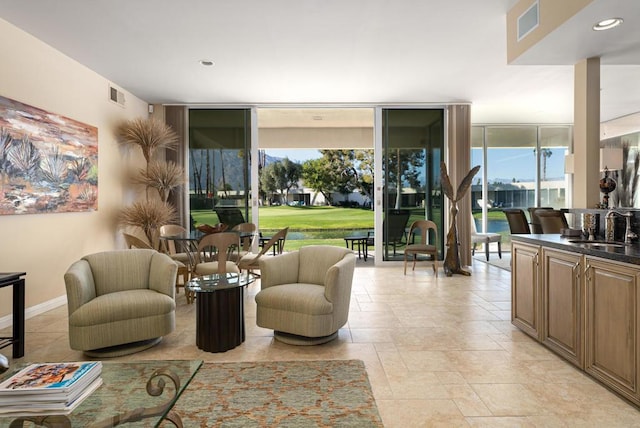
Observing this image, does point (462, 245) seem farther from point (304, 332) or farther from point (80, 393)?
point (80, 393)

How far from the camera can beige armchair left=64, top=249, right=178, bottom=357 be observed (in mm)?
2908

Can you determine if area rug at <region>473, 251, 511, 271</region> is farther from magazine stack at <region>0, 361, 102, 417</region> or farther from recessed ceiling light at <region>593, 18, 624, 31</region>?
magazine stack at <region>0, 361, 102, 417</region>

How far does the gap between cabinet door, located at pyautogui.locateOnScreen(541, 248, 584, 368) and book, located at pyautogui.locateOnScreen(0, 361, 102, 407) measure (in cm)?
299

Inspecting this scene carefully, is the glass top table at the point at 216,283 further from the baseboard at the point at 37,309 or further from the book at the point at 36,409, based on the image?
the baseboard at the point at 37,309

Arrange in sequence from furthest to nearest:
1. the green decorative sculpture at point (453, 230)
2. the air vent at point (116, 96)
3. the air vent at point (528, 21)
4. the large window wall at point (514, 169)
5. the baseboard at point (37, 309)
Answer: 1. the large window wall at point (514, 169)
2. the green decorative sculpture at point (453, 230)
3. the air vent at point (116, 96)
4. the baseboard at point (37, 309)
5. the air vent at point (528, 21)

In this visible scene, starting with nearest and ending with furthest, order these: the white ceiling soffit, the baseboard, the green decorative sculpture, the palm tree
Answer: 1. the white ceiling soffit
2. the baseboard
3. the green decorative sculpture
4. the palm tree

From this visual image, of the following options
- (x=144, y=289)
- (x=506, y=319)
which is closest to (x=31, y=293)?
(x=144, y=289)

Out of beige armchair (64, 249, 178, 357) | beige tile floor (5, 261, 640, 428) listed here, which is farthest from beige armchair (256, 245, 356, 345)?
beige armchair (64, 249, 178, 357)

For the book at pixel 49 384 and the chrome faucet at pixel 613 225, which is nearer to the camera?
the book at pixel 49 384

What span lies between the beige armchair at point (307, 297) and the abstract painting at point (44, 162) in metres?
2.67

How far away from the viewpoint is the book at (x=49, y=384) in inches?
58.3

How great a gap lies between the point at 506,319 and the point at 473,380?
1611 millimetres

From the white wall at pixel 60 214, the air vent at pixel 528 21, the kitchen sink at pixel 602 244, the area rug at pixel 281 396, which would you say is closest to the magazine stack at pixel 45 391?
the area rug at pixel 281 396

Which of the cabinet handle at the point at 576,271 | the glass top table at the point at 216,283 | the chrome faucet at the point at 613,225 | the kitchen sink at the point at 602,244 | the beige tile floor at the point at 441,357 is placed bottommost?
the beige tile floor at the point at 441,357
